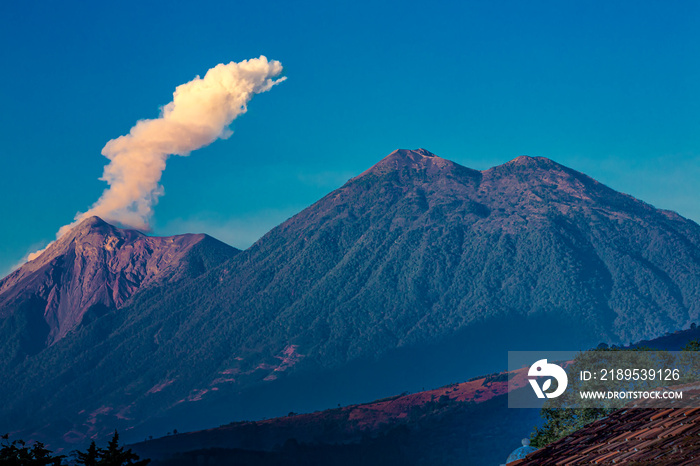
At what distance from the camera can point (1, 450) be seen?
3222 centimetres

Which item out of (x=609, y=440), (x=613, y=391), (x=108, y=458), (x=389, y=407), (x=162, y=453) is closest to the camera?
(x=609, y=440)

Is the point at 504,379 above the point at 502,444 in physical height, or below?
above

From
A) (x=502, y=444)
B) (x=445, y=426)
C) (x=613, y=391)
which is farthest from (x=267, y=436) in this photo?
(x=613, y=391)

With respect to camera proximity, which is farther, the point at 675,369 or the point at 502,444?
the point at 502,444

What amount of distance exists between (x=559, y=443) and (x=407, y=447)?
129 m

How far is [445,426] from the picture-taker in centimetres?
15900

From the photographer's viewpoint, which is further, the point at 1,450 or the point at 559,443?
the point at 1,450

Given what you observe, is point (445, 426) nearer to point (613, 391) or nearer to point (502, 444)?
point (502, 444)

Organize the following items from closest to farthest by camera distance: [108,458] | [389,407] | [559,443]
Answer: [559,443]
[108,458]
[389,407]

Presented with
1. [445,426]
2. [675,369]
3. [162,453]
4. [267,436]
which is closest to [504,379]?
[445,426]

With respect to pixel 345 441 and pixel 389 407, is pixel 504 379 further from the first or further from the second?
pixel 345 441

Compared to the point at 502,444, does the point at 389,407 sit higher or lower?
higher

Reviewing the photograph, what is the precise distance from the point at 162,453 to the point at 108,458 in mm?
128453

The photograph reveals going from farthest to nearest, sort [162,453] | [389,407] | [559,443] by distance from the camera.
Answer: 1. [389,407]
2. [162,453]
3. [559,443]
